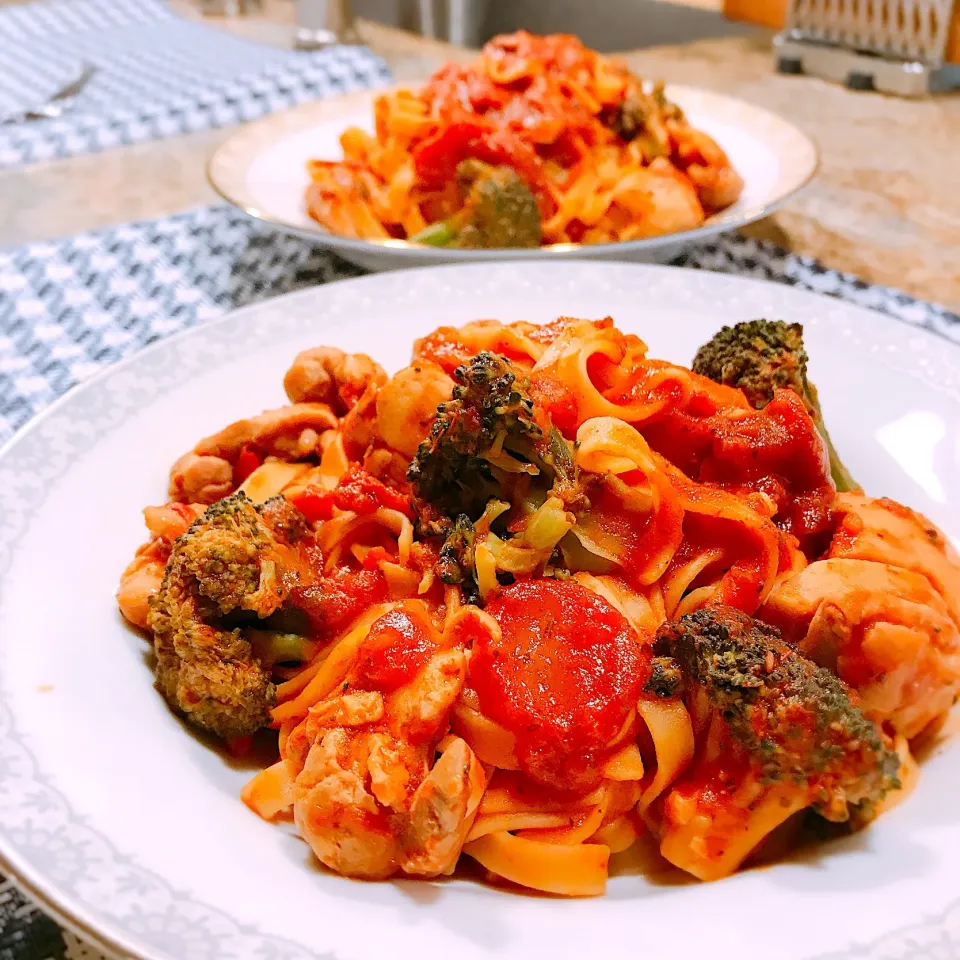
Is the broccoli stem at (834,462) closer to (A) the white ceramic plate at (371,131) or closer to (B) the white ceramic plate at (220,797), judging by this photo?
(B) the white ceramic plate at (220,797)

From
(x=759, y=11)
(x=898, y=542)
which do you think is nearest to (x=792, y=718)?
(x=898, y=542)

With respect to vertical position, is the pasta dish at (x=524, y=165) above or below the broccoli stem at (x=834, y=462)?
above

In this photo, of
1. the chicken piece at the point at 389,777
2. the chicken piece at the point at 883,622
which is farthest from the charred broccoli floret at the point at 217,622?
the chicken piece at the point at 883,622

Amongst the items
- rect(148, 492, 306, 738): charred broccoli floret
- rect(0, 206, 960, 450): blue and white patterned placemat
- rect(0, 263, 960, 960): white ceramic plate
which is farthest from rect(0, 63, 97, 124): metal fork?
rect(148, 492, 306, 738): charred broccoli floret

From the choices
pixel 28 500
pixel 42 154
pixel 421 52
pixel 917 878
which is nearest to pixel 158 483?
pixel 28 500

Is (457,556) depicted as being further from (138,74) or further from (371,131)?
(138,74)

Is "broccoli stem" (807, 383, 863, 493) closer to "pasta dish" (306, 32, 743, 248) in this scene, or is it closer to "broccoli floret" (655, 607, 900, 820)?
"broccoli floret" (655, 607, 900, 820)
